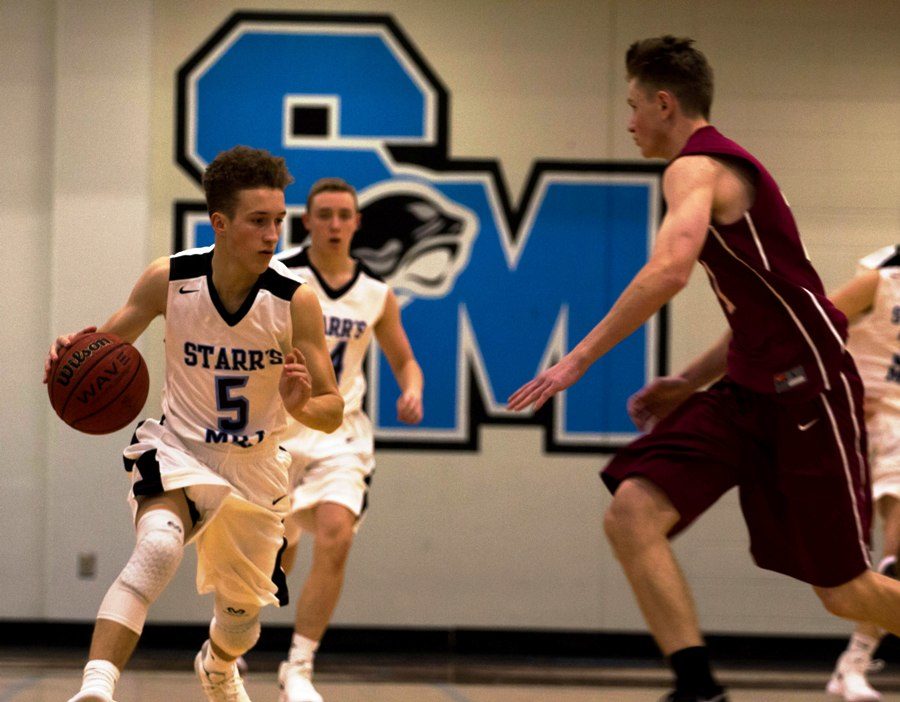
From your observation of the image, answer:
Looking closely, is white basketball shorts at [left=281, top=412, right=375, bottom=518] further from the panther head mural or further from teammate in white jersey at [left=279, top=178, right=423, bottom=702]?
the panther head mural

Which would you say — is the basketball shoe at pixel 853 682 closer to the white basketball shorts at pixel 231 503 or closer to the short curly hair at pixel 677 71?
the white basketball shorts at pixel 231 503

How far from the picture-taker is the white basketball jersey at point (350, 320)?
547 cm

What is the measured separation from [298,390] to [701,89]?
1.42 metres

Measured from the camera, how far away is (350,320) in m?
5.49

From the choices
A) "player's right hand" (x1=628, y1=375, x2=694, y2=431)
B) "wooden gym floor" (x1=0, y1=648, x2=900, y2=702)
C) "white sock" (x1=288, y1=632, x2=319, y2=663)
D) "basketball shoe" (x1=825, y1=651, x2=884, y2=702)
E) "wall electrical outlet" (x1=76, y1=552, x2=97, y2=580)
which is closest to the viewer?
"player's right hand" (x1=628, y1=375, x2=694, y2=431)

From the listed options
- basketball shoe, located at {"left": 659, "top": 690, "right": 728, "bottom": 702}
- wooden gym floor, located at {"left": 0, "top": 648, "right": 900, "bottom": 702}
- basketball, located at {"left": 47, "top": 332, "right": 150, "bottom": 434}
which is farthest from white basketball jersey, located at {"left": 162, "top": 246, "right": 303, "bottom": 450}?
wooden gym floor, located at {"left": 0, "top": 648, "right": 900, "bottom": 702}

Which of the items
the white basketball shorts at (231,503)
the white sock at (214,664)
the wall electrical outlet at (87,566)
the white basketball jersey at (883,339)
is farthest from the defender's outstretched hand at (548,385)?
the wall electrical outlet at (87,566)

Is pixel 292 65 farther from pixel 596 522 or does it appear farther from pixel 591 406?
pixel 596 522

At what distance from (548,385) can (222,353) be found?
3.66 feet

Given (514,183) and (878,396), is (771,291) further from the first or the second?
(514,183)

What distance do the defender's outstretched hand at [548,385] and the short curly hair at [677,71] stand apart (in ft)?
2.96

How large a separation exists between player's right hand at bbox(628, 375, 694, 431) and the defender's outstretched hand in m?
0.64

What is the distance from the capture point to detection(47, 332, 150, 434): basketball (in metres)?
3.67

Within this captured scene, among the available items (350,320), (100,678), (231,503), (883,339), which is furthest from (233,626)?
(883,339)
